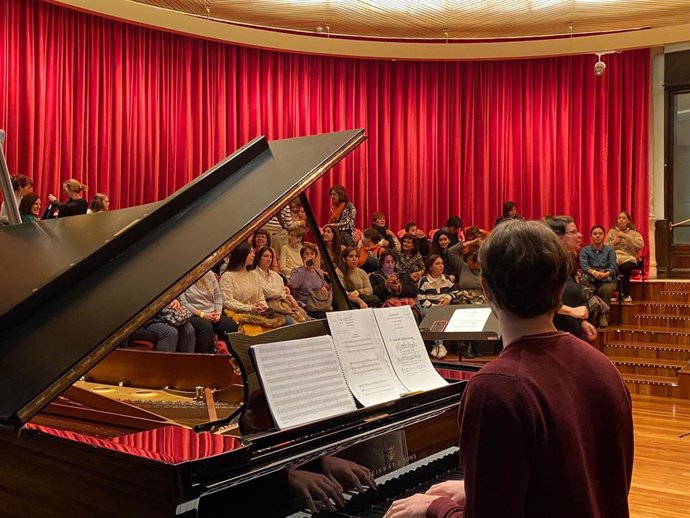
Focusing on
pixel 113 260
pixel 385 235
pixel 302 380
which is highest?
pixel 113 260

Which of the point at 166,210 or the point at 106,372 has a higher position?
the point at 166,210

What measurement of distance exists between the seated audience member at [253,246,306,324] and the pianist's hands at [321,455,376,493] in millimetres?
4850

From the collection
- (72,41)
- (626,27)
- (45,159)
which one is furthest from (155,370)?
(626,27)

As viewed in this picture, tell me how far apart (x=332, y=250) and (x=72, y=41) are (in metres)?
3.97

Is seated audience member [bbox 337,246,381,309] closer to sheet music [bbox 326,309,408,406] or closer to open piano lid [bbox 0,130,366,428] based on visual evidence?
open piano lid [bbox 0,130,366,428]

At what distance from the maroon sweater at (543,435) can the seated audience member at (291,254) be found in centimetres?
631

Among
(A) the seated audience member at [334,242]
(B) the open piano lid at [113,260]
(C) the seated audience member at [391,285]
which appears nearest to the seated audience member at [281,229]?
(A) the seated audience member at [334,242]

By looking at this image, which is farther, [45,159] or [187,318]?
[45,159]

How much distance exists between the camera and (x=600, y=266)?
30.4 feet

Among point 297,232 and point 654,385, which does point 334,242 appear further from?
point 654,385

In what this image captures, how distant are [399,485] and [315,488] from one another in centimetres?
34

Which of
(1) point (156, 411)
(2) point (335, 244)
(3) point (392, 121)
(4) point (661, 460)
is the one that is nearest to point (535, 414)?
(1) point (156, 411)

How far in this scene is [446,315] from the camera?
5176mm

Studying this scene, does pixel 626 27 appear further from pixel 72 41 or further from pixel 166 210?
pixel 166 210
